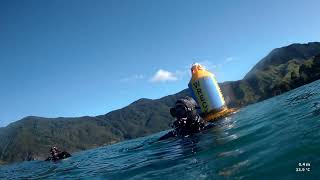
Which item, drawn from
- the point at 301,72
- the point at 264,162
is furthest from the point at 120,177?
the point at 301,72

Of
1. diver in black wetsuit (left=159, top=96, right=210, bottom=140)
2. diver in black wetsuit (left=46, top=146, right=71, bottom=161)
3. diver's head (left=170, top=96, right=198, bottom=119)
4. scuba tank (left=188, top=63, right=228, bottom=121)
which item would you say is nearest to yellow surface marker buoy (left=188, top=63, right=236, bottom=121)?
scuba tank (left=188, top=63, right=228, bottom=121)

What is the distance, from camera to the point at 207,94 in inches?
868

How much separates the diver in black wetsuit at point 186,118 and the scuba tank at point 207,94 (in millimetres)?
4501

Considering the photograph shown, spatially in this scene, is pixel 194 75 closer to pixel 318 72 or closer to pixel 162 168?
pixel 162 168

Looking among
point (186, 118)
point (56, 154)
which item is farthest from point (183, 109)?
point (56, 154)

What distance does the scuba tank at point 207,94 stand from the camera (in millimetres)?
22016

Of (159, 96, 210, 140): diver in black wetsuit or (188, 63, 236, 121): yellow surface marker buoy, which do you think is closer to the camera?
(159, 96, 210, 140): diver in black wetsuit

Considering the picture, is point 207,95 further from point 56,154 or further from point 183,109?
point 56,154

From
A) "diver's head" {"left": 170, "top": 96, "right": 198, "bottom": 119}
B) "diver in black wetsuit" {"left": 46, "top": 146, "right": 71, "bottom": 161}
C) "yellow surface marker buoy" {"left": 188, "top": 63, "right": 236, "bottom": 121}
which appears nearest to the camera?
"diver's head" {"left": 170, "top": 96, "right": 198, "bottom": 119}

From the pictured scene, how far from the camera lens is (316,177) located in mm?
5898

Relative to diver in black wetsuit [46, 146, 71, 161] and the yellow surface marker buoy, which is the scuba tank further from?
diver in black wetsuit [46, 146, 71, 161]

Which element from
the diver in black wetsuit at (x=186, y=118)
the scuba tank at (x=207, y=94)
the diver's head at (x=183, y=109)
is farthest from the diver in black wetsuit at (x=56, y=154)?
the diver's head at (x=183, y=109)

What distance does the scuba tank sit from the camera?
72.2 feet

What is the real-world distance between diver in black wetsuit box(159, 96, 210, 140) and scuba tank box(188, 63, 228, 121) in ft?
14.8
